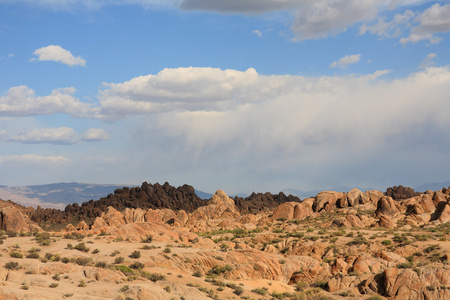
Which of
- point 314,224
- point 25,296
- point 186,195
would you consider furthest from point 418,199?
point 186,195

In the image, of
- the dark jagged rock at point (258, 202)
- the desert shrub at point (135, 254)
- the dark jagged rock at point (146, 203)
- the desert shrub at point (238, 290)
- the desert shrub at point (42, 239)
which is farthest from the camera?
the dark jagged rock at point (258, 202)

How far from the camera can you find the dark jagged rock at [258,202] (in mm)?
158125

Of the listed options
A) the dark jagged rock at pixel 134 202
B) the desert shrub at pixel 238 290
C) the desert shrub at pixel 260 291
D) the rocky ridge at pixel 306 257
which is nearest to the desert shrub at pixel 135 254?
the rocky ridge at pixel 306 257

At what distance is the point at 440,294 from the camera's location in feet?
128

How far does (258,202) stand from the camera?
566 feet

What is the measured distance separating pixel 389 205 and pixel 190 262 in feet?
194

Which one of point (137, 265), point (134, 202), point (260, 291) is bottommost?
point (260, 291)

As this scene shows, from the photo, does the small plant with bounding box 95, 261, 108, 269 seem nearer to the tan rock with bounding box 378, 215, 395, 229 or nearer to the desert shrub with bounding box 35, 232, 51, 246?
the desert shrub with bounding box 35, 232, 51, 246

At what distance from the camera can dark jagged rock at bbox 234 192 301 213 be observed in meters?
158

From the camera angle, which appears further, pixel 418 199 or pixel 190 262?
pixel 418 199

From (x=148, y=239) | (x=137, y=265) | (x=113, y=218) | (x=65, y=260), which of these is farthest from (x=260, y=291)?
(x=113, y=218)

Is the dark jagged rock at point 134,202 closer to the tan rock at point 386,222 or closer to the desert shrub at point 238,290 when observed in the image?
the tan rock at point 386,222

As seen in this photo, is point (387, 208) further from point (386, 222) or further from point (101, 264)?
point (101, 264)

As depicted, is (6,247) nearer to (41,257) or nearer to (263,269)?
(41,257)
